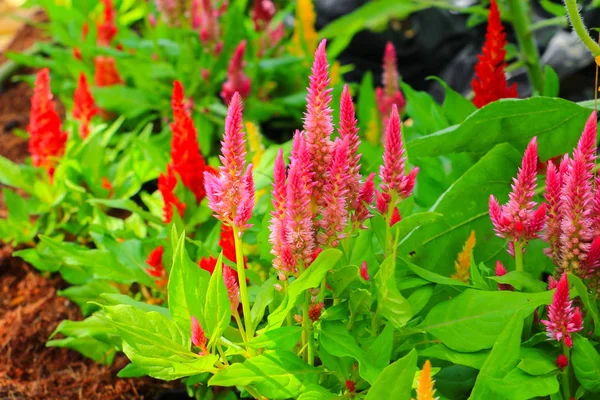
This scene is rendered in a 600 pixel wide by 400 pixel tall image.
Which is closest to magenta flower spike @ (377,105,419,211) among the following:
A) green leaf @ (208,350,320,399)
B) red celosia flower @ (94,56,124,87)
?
green leaf @ (208,350,320,399)

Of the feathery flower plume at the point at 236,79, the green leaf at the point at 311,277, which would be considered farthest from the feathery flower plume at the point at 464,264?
the feathery flower plume at the point at 236,79

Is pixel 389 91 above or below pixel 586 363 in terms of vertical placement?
above

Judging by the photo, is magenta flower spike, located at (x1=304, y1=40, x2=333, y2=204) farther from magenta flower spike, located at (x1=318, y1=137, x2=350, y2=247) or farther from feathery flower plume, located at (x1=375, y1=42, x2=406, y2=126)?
feathery flower plume, located at (x1=375, y1=42, x2=406, y2=126)

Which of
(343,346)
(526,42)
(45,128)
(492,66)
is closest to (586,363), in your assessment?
(343,346)

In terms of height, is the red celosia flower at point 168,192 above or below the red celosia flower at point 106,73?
below

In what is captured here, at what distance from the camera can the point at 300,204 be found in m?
1.19

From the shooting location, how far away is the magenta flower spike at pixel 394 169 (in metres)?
1.22

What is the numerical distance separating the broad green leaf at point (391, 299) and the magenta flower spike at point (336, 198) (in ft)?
0.30

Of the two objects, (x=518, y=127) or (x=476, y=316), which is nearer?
(x=476, y=316)

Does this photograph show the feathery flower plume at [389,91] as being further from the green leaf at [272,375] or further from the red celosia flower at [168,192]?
the green leaf at [272,375]

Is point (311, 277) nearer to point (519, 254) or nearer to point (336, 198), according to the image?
point (336, 198)

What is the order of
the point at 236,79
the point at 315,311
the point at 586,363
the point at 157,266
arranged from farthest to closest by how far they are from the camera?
the point at 236,79, the point at 157,266, the point at 315,311, the point at 586,363

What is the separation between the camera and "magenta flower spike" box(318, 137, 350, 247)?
3.98 ft

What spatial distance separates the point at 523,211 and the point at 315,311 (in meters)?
0.40
